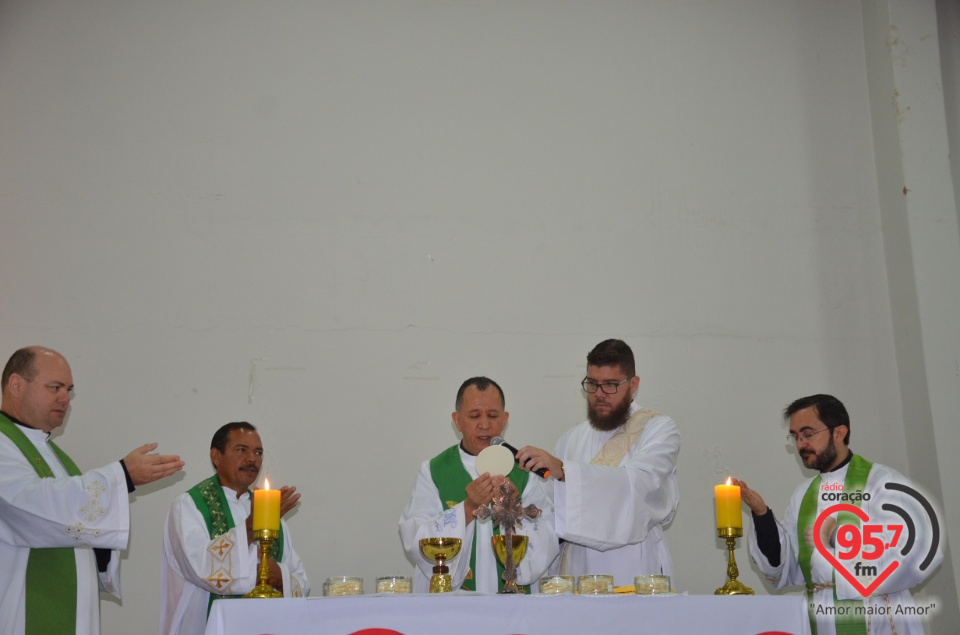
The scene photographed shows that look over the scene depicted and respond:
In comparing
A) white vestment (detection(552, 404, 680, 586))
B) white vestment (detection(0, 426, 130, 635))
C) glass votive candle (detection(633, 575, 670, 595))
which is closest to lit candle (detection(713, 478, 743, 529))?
glass votive candle (detection(633, 575, 670, 595))

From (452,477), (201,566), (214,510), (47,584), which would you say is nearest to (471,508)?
(452,477)

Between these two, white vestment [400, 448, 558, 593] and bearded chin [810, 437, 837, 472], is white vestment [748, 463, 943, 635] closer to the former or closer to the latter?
bearded chin [810, 437, 837, 472]

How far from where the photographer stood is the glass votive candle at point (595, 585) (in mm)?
4195

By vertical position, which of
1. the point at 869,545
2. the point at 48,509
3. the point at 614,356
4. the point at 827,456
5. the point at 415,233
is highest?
the point at 415,233

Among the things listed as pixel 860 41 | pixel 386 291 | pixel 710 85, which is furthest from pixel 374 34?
pixel 860 41

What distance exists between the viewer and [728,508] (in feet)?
14.2

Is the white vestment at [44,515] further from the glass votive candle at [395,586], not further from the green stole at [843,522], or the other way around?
the green stole at [843,522]

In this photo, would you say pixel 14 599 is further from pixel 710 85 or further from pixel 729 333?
pixel 710 85

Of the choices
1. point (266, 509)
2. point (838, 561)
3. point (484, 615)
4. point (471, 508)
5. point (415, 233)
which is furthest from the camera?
point (415, 233)

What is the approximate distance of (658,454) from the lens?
5.31 m

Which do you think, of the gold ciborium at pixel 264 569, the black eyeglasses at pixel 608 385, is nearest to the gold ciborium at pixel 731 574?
the black eyeglasses at pixel 608 385

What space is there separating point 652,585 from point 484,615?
811 mm

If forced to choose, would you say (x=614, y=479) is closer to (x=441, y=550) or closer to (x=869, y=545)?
(x=441, y=550)

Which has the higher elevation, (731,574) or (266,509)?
(266,509)
